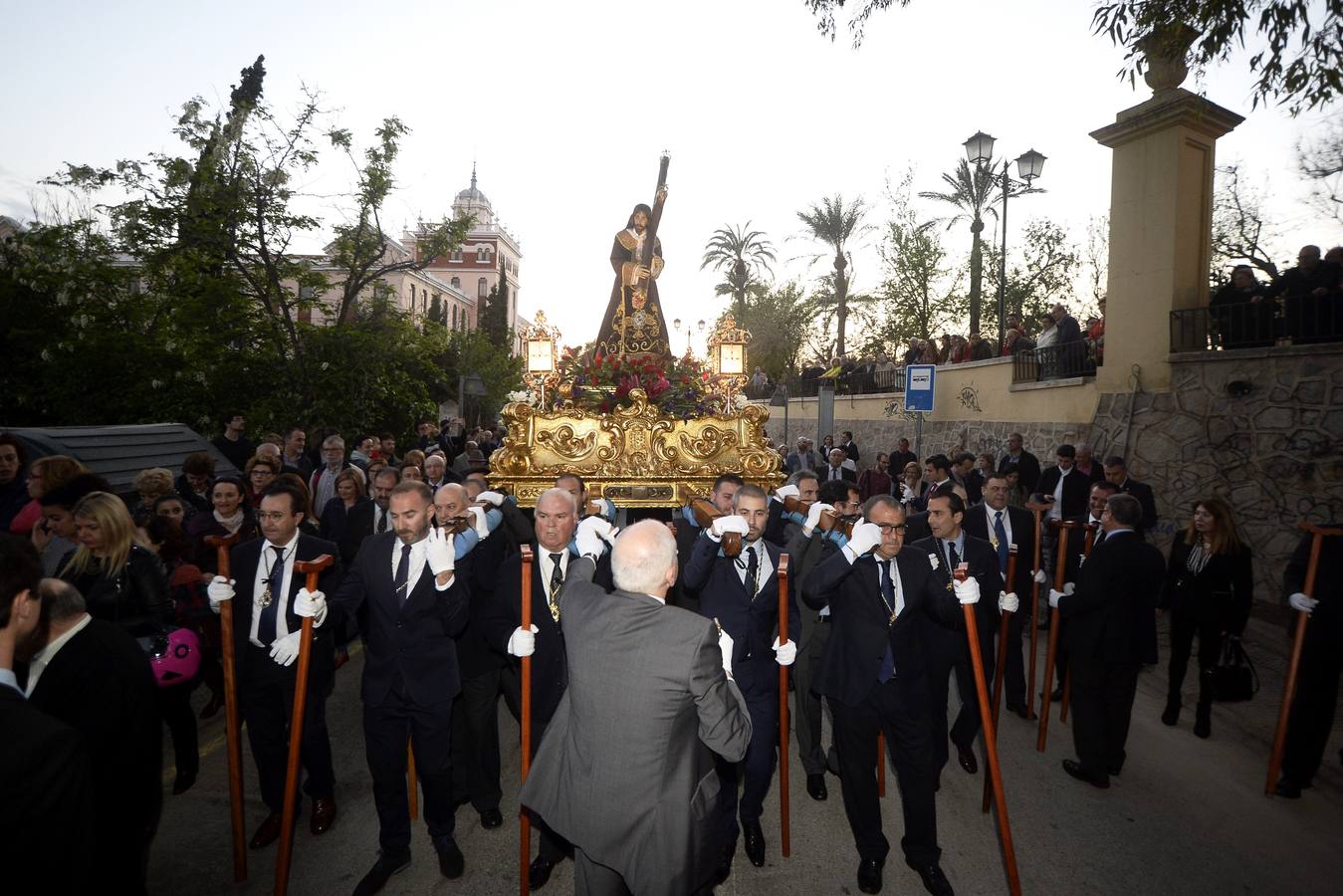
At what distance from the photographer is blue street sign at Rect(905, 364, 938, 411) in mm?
10133

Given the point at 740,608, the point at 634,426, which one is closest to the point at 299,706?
the point at 740,608

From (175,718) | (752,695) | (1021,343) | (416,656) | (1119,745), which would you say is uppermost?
(1021,343)

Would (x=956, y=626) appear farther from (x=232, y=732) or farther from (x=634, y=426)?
(x=634, y=426)

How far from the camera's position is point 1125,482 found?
8.23m

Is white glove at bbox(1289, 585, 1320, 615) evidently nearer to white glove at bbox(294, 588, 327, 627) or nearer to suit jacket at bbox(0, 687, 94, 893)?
white glove at bbox(294, 588, 327, 627)

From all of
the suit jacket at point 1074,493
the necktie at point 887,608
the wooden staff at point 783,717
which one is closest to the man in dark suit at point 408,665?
the wooden staff at point 783,717

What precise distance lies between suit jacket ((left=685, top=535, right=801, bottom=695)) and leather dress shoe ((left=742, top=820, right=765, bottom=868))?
2.51 feet

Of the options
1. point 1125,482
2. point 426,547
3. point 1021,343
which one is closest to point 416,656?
point 426,547

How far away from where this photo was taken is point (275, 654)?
13.9 ft

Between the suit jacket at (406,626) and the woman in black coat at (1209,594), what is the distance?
5.62 metres

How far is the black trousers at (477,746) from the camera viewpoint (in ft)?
15.1

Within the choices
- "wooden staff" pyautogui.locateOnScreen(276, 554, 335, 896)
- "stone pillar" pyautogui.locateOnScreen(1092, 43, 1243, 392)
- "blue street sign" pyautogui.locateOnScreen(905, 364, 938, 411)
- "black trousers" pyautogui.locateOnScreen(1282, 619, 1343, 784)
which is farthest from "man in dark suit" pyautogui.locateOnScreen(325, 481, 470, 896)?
"stone pillar" pyautogui.locateOnScreen(1092, 43, 1243, 392)

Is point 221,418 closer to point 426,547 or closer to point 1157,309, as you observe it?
point 426,547

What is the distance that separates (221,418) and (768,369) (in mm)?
26255
